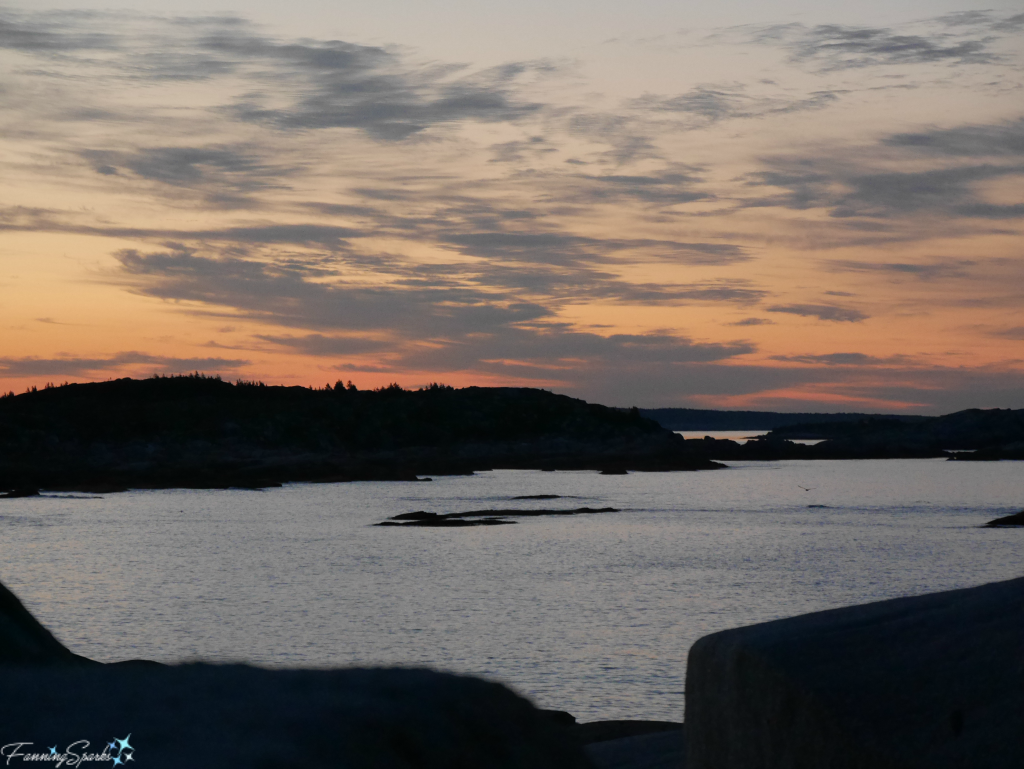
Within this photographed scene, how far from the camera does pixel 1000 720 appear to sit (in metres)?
4.63

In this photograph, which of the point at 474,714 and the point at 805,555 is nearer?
the point at 474,714

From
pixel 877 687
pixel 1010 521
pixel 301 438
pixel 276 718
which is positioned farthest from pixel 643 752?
pixel 301 438

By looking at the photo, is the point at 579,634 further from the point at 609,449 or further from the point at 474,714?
the point at 609,449

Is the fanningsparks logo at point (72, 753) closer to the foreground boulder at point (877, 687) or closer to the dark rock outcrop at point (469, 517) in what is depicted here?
the foreground boulder at point (877, 687)

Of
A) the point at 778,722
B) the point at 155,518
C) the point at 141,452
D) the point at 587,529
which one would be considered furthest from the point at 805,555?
the point at 141,452

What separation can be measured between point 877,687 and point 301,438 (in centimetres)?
13210

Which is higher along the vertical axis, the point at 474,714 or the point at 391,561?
the point at 474,714

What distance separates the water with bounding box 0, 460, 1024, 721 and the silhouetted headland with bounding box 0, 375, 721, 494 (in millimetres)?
24077

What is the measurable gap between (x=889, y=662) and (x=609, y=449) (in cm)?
14294

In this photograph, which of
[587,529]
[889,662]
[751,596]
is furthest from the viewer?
[587,529]

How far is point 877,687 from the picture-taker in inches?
191

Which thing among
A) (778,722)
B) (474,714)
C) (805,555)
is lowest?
(805,555)

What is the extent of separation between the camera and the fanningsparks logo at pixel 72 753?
2.60m

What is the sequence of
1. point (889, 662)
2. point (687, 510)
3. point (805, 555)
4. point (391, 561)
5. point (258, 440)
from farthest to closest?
point (258, 440) → point (687, 510) → point (805, 555) → point (391, 561) → point (889, 662)
